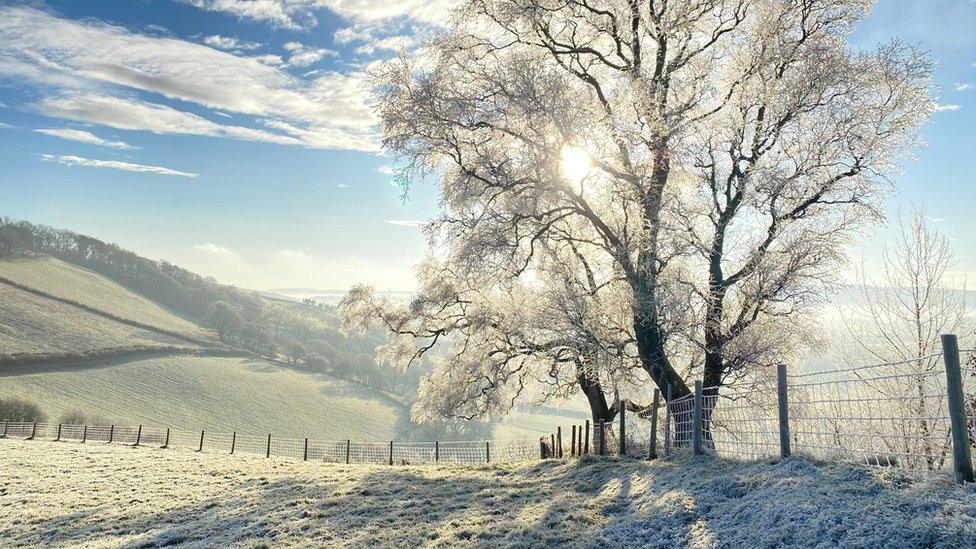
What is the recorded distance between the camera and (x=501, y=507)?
1092cm

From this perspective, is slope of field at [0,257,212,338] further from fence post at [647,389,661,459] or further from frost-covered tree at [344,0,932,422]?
fence post at [647,389,661,459]

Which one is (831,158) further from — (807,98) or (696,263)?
(696,263)

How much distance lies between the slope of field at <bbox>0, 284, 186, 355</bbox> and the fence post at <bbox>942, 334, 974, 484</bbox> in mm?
88592

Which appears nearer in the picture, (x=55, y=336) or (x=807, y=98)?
(x=807, y=98)

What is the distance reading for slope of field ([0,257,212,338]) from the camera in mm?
94812

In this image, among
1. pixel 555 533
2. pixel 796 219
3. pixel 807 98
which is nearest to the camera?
pixel 555 533

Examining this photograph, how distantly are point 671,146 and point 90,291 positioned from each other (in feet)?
380

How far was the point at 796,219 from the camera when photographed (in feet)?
55.7

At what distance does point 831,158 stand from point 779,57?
3.22 metres

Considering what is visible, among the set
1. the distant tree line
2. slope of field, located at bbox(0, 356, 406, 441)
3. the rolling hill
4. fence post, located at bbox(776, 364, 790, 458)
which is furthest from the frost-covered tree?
the distant tree line

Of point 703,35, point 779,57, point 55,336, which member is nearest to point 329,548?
point 779,57

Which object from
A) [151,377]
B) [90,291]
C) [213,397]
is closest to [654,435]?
[213,397]

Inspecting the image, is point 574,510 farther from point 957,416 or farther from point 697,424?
point 957,416

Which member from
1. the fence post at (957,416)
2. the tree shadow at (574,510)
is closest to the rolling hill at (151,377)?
the tree shadow at (574,510)
